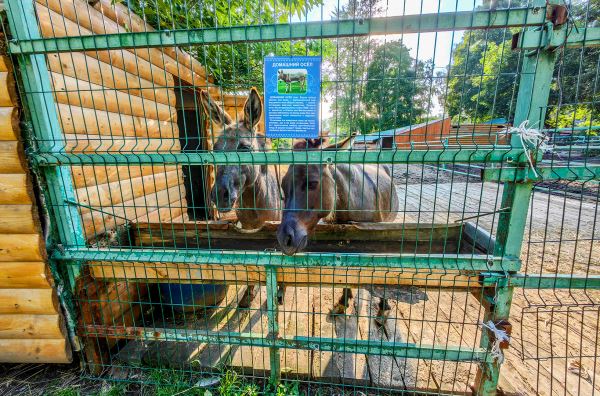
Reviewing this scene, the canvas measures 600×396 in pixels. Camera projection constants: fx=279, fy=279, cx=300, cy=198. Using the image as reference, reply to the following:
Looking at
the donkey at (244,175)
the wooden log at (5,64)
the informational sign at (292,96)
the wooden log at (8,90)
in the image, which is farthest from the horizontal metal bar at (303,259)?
the wooden log at (5,64)

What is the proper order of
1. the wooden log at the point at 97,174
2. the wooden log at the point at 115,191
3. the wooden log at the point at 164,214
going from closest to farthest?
the wooden log at the point at 97,174 < the wooden log at the point at 115,191 < the wooden log at the point at 164,214

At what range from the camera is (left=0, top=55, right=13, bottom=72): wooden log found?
7.15 ft

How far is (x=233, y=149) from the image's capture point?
3.25m

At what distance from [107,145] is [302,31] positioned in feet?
8.71

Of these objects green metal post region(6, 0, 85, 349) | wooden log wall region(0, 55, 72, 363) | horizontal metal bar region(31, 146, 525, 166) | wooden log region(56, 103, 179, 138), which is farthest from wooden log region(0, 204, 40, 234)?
wooden log region(56, 103, 179, 138)

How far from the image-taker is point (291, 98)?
201 centimetres

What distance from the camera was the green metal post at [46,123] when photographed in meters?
2.15

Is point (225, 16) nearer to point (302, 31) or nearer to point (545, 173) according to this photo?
point (302, 31)

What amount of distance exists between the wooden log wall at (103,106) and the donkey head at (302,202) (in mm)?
910

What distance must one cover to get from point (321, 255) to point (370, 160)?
848mm

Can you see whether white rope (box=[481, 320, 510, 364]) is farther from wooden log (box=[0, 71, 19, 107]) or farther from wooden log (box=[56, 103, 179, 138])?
wooden log (box=[0, 71, 19, 107])

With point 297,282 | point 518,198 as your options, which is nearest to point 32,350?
point 297,282

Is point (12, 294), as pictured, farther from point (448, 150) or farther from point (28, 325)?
point (448, 150)

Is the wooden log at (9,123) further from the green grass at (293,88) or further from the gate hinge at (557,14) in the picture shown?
the gate hinge at (557,14)
